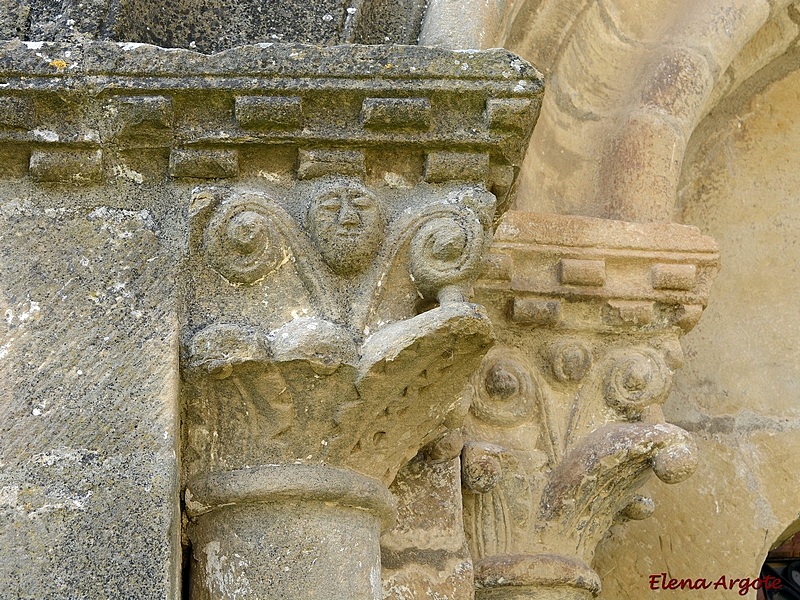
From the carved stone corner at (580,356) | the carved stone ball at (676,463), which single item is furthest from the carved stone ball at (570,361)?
the carved stone ball at (676,463)

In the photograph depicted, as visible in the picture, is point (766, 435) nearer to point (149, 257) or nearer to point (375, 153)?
point (375, 153)

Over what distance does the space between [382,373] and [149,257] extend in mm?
407

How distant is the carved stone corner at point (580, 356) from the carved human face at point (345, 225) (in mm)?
623

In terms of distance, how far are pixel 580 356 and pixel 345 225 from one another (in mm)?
818

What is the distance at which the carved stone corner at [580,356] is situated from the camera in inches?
98.7

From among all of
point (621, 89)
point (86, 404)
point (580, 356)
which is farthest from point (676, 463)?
point (86, 404)

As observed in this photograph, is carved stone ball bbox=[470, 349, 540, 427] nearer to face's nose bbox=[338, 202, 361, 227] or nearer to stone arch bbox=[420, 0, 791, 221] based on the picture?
stone arch bbox=[420, 0, 791, 221]

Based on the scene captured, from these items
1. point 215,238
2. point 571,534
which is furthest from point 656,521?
point 215,238

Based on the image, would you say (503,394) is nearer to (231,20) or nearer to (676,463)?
(676,463)

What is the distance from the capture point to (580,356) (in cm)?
260

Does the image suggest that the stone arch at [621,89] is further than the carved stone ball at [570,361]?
Yes

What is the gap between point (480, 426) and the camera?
257 cm

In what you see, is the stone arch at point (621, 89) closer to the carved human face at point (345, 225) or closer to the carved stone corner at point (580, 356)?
the carved stone corner at point (580, 356)

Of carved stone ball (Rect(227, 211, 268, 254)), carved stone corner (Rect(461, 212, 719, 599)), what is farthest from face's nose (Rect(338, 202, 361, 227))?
carved stone corner (Rect(461, 212, 719, 599))
